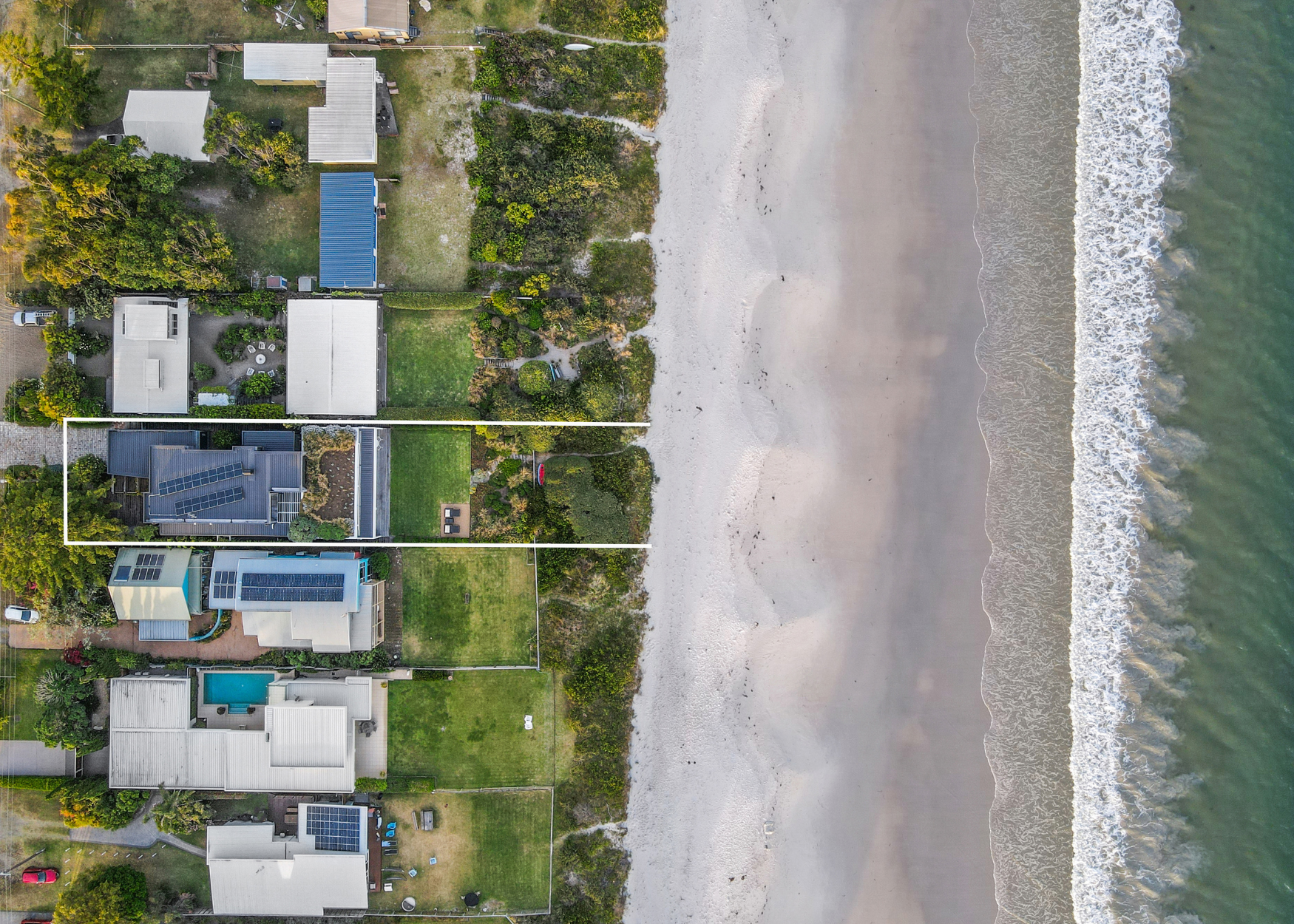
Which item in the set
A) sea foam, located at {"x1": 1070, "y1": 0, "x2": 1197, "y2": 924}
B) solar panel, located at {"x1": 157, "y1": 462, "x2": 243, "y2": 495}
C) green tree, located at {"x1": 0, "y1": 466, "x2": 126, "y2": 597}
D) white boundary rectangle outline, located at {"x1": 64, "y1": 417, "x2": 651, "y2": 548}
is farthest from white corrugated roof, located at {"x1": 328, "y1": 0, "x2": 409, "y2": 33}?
sea foam, located at {"x1": 1070, "y1": 0, "x2": 1197, "y2": 924}

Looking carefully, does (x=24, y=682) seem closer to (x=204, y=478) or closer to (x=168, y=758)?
(x=168, y=758)

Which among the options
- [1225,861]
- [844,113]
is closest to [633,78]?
[844,113]

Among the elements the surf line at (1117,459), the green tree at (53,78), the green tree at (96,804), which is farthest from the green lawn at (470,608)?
the surf line at (1117,459)

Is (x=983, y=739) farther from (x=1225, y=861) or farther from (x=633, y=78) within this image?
(x=633, y=78)

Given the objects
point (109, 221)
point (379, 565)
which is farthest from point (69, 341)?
point (379, 565)

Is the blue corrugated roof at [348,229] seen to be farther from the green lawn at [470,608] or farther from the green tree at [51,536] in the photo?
the green tree at [51,536]

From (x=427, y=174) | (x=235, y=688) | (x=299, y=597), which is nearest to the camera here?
(x=299, y=597)
